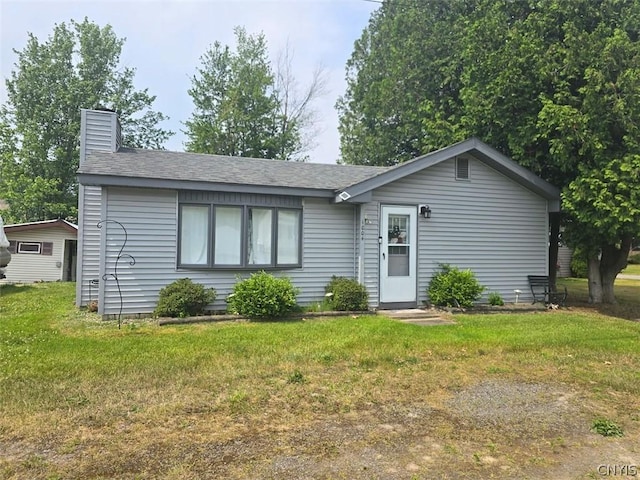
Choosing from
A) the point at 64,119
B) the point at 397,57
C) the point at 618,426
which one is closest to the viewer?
the point at 618,426

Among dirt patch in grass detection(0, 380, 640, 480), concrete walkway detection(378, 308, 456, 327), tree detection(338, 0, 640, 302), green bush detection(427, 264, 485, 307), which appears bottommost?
dirt patch in grass detection(0, 380, 640, 480)

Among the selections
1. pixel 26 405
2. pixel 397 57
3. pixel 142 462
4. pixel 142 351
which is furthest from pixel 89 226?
pixel 397 57

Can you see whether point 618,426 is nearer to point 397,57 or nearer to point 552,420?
point 552,420

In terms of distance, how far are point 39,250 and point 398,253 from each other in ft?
45.6

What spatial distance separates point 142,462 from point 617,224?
940 centimetres

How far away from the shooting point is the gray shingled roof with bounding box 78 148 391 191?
26.1 feet

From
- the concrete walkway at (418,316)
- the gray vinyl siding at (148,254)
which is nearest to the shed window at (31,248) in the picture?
the gray vinyl siding at (148,254)

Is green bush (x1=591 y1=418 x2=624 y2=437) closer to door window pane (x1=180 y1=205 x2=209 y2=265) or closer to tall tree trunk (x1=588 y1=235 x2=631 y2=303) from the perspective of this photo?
door window pane (x1=180 y1=205 x2=209 y2=265)

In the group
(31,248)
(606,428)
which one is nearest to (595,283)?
(606,428)

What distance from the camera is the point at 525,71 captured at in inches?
425

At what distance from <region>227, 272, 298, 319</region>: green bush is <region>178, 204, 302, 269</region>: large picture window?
783 mm

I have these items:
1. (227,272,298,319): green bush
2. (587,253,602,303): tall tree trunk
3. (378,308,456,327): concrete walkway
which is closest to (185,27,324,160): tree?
(587,253,602,303): tall tree trunk

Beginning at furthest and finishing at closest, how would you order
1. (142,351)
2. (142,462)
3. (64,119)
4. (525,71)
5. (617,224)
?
(64,119), (525,71), (617,224), (142,351), (142,462)

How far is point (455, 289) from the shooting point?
29.6ft
